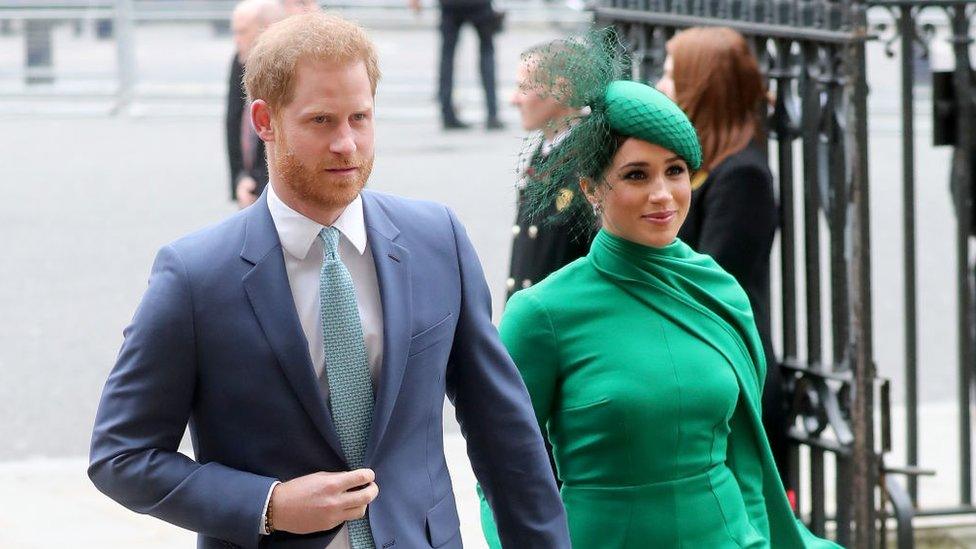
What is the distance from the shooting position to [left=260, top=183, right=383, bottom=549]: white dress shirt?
263 cm

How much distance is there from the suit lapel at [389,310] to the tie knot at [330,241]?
2.7 inches

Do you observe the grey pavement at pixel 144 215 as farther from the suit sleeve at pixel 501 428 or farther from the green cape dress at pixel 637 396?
the suit sleeve at pixel 501 428

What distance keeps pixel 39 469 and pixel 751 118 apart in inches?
115

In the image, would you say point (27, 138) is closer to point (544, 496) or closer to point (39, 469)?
point (39, 469)

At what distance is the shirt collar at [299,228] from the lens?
2641 mm

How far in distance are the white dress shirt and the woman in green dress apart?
652 mm

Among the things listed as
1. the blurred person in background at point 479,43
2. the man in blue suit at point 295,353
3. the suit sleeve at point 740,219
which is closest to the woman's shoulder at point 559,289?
the man in blue suit at point 295,353

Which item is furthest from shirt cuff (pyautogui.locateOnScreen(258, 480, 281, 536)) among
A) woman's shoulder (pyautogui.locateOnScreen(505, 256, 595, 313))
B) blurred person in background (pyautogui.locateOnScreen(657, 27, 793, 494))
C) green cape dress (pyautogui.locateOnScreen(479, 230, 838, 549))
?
blurred person in background (pyautogui.locateOnScreen(657, 27, 793, 494))

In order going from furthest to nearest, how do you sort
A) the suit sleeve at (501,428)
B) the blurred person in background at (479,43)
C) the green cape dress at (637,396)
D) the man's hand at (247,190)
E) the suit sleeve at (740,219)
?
the blurred person in background at (479,43)
the man's hand at (247,190)
the suit sleeve at (740,219)
the green cape dress at (637,396)
the suit sleeve at (501,428)

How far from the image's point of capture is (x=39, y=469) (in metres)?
6.17

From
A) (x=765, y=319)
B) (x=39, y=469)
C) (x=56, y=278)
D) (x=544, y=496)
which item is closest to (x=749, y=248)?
(x=765, y=319)

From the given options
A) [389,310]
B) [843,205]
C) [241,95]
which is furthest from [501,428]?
[241,95]

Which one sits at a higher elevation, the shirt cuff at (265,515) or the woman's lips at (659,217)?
the woman's lips at (659,217)

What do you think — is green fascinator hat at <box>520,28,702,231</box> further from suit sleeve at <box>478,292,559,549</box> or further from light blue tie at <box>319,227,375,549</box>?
light blue tie at <box>319,227,375,549</box>
